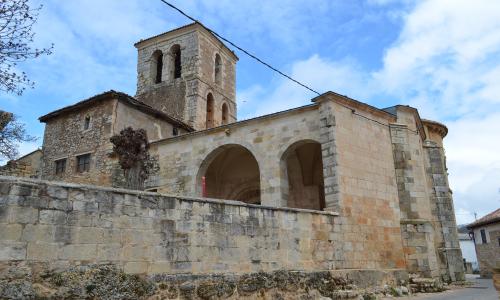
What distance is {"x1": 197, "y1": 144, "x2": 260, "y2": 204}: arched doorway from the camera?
51.5ft

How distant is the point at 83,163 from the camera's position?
16766mm

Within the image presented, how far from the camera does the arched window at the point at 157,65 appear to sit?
85.3 feet

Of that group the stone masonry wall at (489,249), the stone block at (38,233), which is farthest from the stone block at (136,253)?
the stone masonry wall at (489,249)

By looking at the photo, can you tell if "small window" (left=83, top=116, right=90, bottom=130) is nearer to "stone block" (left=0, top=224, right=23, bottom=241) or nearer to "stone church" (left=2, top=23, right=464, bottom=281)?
"stone church" (left=2, top=23, right=464, bottom=281)

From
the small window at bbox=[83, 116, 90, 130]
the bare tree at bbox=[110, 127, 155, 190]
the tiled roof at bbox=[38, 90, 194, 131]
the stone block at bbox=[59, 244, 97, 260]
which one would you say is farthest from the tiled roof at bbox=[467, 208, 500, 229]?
the stone block at bbox=[59, 244, 97, 260]

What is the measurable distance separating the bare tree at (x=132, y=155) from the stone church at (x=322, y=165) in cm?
78

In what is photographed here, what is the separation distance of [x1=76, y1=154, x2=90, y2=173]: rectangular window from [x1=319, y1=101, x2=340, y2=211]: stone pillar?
32.5 ft

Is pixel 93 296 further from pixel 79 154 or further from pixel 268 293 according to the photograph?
pixel 79 154

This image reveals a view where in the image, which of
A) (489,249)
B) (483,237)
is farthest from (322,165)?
(483,237)

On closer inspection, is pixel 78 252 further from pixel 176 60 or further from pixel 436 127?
pixel 176 60

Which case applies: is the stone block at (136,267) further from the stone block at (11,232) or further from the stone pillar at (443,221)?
the stone pillar at (443,221)

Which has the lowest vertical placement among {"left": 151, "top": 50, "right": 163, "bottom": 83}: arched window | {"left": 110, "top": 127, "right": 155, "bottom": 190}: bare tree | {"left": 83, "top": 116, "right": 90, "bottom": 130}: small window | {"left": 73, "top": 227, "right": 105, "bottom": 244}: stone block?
{"left": 73, "top": 227, "right": 105, "bottom": 244}: stone block

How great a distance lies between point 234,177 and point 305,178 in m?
2.79

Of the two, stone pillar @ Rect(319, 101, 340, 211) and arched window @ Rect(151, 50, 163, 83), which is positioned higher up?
arched window @ Rect(151, 50, 163, 83)
